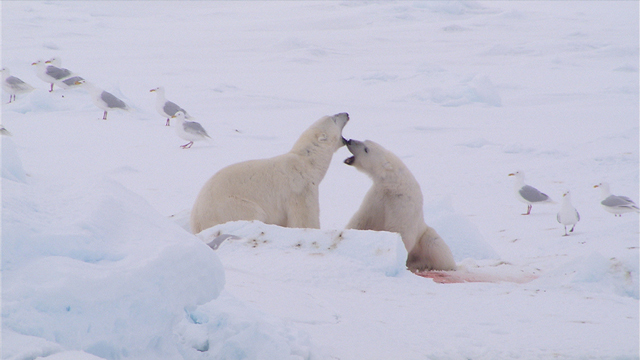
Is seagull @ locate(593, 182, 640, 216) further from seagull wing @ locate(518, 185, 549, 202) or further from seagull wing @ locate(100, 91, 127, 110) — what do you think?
seagull wing @ locate(100, 91, 127, 110)

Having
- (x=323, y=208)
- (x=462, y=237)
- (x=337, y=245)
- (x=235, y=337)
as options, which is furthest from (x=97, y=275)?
(x=323, y=208)

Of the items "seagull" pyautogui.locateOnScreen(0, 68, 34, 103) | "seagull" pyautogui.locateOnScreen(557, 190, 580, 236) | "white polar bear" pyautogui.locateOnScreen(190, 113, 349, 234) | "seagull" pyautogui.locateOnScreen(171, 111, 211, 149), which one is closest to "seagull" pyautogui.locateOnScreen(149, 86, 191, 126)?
"seagull" pyautogui.locateOnScreen(171, 111, 211, 149)

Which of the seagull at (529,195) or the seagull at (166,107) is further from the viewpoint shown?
the seagull at (166,107)

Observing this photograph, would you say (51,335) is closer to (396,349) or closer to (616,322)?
(396,349)

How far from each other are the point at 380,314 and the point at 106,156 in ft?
19.9

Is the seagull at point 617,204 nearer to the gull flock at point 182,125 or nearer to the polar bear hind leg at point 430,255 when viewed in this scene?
the gull flock at point 182,125

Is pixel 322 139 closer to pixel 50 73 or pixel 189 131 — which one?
pixel 189 131

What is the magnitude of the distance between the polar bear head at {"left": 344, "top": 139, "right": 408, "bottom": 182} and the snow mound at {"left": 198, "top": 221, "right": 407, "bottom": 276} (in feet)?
3.72

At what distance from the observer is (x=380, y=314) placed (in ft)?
6.93

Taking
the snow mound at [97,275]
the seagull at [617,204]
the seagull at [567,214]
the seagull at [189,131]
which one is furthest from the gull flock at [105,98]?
the snow mound at [97,275]

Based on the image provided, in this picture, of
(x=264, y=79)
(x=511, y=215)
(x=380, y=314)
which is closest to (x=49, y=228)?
(x=380, y=314)

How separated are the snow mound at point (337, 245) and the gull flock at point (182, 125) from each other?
2963 millimetres

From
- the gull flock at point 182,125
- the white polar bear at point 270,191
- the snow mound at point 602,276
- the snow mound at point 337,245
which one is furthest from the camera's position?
the gull flock at point 182,125

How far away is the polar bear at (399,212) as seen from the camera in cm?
369
